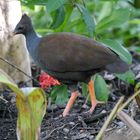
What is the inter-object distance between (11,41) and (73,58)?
896 mm

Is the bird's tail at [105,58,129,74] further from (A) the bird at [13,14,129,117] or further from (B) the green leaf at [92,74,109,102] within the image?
(B) the green leaf at [92,74,109,102]

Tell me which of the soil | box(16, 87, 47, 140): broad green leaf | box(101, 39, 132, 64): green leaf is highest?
box(101, 39, 132, 64): green leaf

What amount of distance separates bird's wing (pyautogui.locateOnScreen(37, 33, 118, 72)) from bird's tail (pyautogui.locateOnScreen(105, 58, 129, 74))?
0.03 meters

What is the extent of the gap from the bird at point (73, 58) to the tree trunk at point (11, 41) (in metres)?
0.45

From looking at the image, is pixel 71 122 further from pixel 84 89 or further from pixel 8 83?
pixel 8 83

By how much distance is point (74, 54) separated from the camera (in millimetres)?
4254

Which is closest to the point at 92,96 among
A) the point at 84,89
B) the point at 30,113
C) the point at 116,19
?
the point at 84,89

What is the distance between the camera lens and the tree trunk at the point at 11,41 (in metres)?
4.89

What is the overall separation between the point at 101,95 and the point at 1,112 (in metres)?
0.85

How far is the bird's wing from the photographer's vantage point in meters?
4.26

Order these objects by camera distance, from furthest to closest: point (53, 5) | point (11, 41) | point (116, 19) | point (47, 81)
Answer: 1. point (116, 19)
2. point (11, 41)
3. point (47, 81)
4. point (53, 5)

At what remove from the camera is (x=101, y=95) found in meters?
4.63

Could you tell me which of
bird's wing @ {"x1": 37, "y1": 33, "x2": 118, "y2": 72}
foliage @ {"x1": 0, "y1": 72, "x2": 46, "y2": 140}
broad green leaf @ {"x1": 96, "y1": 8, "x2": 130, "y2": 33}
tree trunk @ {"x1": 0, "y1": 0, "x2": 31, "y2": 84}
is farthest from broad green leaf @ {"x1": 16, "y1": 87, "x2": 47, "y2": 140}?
broad green leaf @ {"x1": 96, "y1": 8, "x2": 130, "y2": 33}

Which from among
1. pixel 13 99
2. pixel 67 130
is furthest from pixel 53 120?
pixel 13 99
